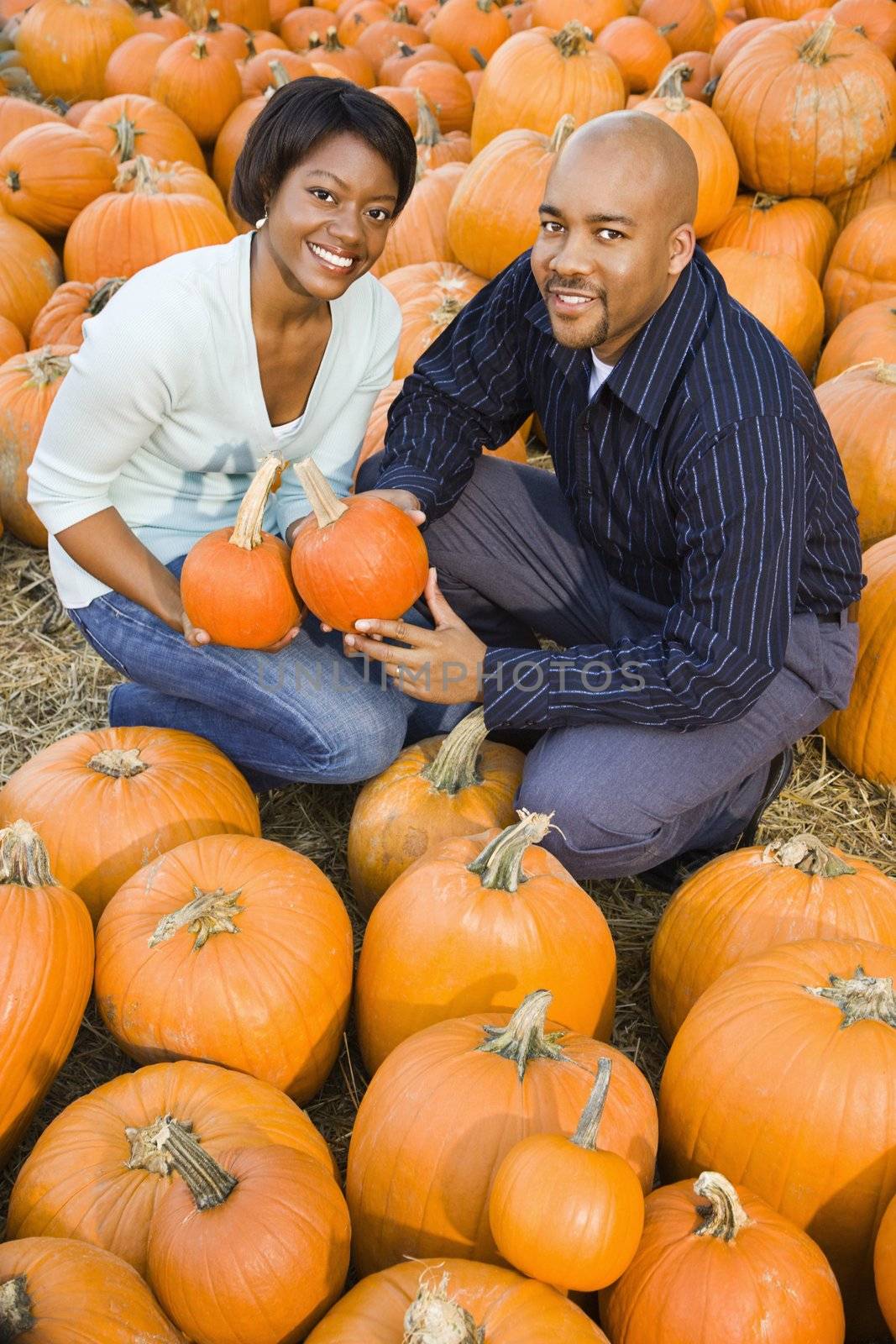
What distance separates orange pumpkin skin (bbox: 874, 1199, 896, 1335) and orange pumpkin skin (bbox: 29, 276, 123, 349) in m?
4.27

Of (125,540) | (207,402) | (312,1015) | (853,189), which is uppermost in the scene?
(853,189)

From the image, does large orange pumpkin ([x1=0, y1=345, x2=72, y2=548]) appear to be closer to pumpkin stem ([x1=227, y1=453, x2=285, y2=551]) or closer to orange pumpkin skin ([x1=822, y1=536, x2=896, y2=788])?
pumpkin stem ([x1=227, y1=453, x2=285, y2=551])

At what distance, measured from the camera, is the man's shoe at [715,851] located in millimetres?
3246

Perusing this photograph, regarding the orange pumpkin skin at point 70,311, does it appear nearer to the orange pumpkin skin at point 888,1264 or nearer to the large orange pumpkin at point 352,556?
the large orange pumpkin at point 352,556

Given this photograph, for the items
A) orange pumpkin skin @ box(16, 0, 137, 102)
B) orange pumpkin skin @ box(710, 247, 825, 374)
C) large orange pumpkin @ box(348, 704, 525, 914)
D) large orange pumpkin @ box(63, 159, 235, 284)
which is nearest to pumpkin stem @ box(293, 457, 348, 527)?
large orange pumpkin @ box(348, 704, 525, 914)

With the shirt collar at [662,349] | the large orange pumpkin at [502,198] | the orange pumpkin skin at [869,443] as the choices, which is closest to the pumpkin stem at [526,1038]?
the shirt collar at [662,349]

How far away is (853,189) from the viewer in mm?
5422

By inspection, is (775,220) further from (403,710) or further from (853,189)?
(403,710)

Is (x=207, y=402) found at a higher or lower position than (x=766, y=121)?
lower

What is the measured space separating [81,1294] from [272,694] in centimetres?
170

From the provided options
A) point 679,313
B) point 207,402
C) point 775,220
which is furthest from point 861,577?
point 775,220

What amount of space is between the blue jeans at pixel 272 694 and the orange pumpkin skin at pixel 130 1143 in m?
1.10

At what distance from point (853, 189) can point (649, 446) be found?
3339 mm

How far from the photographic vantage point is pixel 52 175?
5590 mm
